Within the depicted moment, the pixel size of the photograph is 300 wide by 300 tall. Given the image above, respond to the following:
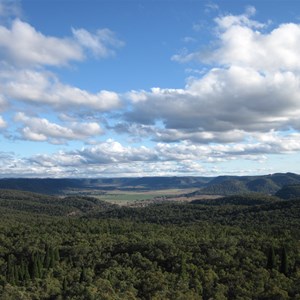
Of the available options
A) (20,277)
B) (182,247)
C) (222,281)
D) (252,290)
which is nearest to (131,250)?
(182,247)

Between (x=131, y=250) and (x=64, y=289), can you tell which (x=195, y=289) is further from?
(x=131, y=250)

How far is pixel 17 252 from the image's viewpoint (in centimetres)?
16675

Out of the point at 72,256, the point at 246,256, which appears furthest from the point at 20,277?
the point at 246,256

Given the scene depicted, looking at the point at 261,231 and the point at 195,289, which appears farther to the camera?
the point at 261,231

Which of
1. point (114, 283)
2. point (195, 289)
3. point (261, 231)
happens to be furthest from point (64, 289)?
point (261, 231)

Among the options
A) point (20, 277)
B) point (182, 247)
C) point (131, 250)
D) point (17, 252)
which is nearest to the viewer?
point (20, 277)

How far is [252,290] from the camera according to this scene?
90.5 metres

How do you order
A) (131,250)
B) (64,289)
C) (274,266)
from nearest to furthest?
(64,289) < (274,266) < (131,250)

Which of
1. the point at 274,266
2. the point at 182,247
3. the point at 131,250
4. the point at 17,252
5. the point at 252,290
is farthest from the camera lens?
the point at 17,252

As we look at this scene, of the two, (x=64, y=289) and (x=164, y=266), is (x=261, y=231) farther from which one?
(x=64, y=289)

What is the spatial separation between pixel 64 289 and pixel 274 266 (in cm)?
6011

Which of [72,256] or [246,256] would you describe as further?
[72,256]

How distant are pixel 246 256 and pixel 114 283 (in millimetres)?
47116

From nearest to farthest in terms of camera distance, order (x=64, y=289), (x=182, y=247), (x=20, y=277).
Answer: (x=64, y=289), (x=20, y=277), (x=182, y=247)
